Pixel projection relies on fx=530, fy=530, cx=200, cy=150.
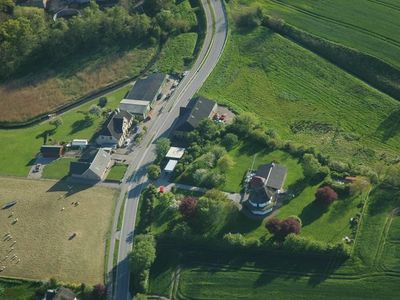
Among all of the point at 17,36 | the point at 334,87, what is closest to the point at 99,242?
the point at 334,87

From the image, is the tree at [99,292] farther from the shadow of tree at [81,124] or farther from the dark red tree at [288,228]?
the shadow of tree at [81,124]

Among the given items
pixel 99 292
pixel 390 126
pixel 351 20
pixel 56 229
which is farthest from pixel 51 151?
pixel 351 20

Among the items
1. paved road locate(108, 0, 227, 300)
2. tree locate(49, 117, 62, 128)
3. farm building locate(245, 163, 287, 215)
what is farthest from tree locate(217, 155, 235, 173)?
tree locate(49, 117, 62, 128)

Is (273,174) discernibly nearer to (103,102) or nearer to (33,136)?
(103,102)

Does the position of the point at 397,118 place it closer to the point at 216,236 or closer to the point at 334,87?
the point at 334,87

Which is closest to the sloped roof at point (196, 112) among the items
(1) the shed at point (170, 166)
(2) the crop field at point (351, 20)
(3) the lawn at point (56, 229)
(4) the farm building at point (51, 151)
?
(1) the shed at point (170, 166)
